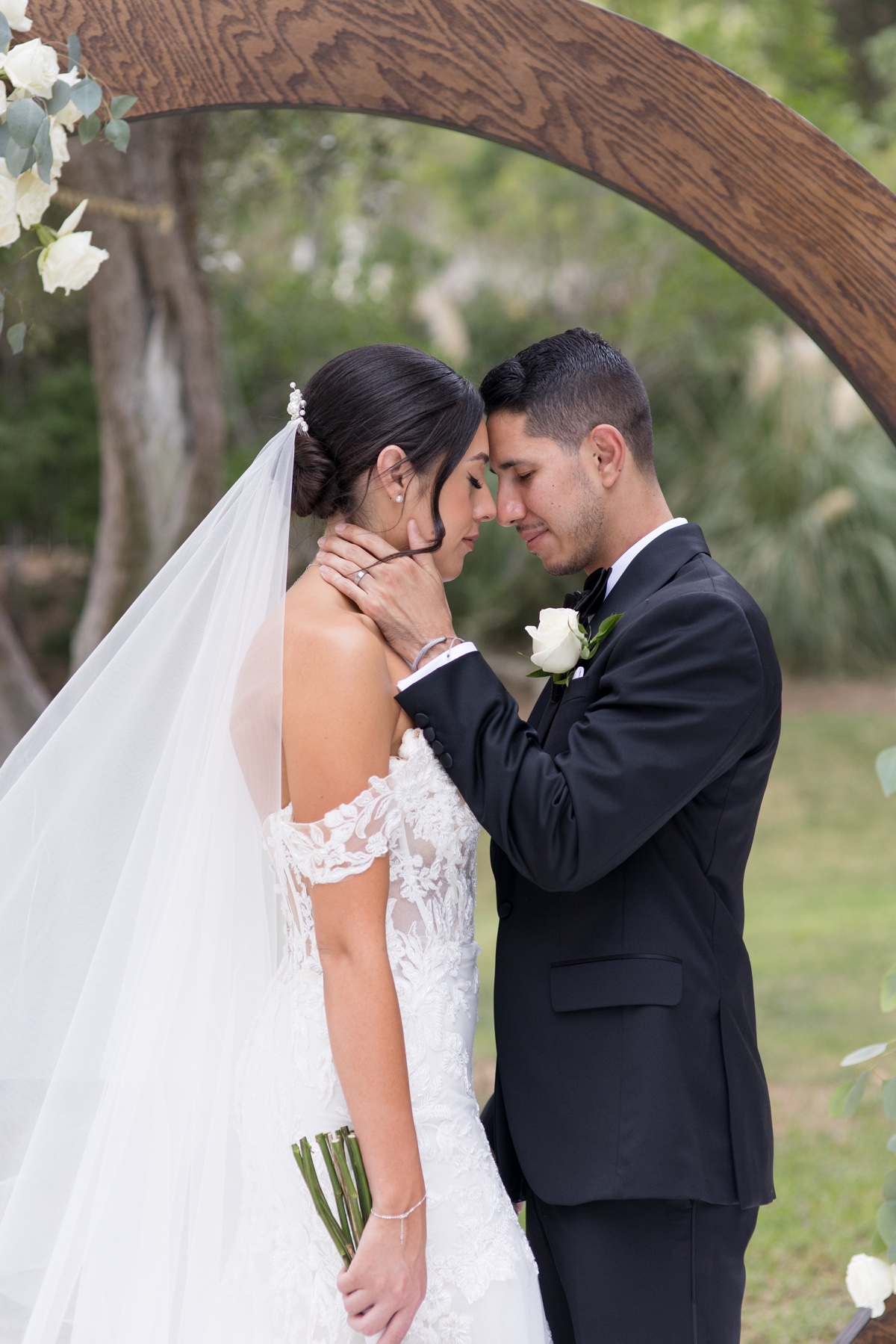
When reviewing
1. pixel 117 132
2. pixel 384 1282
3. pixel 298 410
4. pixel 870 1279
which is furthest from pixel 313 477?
pixel 870 1279

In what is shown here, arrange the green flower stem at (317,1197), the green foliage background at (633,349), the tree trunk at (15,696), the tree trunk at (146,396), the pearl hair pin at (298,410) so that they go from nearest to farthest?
the green flower stem at (317,1197)
the pearl hair pin at (298,410)
the tree trunk at (146,396)
the tree trunk at (15,696)
the green foliage background at (633,349)

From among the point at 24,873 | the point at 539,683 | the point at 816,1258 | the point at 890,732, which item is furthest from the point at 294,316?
A: the point at 24,873

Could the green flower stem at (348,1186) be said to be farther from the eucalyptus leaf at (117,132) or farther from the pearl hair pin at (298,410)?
the eucalyptus leaf at (117,132)

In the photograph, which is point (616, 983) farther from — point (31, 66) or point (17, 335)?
point (31, 66)

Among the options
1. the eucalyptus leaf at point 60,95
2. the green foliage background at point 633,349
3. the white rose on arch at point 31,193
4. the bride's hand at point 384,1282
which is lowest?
the bride's hand at point 384,1282

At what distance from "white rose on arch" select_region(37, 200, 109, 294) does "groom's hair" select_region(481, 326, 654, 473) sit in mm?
790

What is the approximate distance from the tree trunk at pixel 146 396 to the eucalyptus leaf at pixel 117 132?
394 cm

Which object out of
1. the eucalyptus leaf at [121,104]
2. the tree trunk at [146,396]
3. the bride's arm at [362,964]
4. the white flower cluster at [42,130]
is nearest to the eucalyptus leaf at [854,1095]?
the bride's arm at [362,964]

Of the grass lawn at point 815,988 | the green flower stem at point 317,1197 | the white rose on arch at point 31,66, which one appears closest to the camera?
the white rose on arch at point 31,66

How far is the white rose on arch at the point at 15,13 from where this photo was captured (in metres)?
1.90

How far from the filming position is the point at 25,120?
1.88 metres

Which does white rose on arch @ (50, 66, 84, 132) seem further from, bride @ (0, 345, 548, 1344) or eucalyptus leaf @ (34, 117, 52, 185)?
bride @ (0, 345, 548, 1344)

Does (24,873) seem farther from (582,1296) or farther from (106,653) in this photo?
(582,1296)

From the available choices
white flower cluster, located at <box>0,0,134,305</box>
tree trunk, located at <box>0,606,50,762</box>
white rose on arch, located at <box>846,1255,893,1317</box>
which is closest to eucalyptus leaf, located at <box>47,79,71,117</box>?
white flower cluster, located at <box>0,0,134,305</box>
